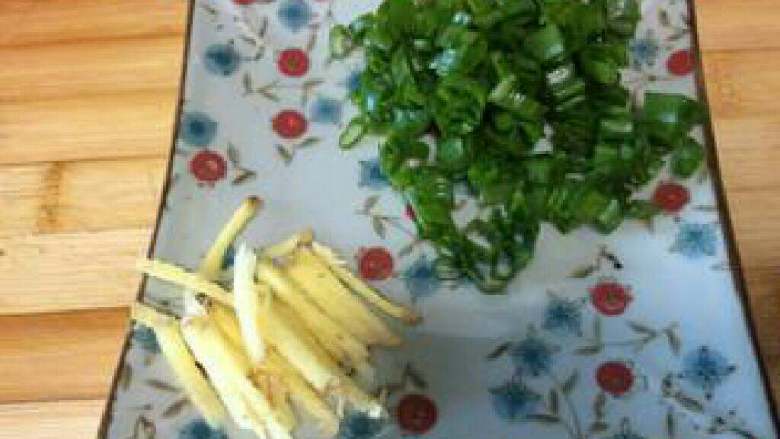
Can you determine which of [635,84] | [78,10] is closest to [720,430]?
[635,84]

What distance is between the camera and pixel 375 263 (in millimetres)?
1038

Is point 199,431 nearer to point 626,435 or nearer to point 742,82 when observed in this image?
point 626,435

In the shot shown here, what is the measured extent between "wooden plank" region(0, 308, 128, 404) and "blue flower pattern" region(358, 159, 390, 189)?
306mm

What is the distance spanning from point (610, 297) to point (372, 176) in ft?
0.94

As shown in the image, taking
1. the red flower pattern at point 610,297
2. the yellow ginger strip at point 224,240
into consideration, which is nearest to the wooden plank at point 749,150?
the red flower pattern at point 610,297

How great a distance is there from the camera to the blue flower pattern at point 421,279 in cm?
101

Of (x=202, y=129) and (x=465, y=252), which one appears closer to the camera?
(x=465, y=252)

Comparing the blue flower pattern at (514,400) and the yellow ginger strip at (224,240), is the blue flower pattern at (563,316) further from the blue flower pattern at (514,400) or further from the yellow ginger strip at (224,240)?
the yellow ginger strip at (224,240)

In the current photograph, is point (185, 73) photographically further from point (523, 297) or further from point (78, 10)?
point (523, 297)

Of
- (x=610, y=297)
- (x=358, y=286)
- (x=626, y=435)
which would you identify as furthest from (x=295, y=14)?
(x=626, y=435)

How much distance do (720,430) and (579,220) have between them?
24 centimetres

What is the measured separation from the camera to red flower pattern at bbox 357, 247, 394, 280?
1.03 m

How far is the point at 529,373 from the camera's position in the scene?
963 mm

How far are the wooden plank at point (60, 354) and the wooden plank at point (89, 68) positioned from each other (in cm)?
33
